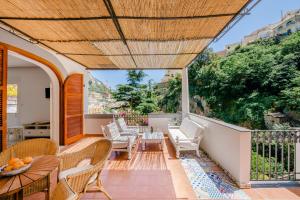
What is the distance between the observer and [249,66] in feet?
51.0

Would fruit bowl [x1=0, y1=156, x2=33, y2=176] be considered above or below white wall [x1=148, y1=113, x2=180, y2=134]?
above

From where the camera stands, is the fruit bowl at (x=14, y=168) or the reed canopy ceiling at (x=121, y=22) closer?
the fruit bowl at (x=14, y=168)

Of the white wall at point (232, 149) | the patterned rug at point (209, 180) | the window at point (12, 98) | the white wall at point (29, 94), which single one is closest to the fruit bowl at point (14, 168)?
the patterned rug at point (209, 180)

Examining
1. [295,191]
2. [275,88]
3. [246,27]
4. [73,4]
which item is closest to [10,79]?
[73,4]

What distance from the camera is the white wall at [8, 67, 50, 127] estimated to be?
7.65 m

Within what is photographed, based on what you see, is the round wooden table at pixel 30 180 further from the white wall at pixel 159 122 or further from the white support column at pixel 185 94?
the white support column at pixel 185 94

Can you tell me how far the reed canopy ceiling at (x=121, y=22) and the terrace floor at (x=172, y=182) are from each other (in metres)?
2.72

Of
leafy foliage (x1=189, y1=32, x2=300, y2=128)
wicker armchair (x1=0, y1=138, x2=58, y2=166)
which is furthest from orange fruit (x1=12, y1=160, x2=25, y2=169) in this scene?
leafy foliage (x1=189, y1=32, x2=300, y2=128)

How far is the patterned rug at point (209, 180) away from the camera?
3.15 meters

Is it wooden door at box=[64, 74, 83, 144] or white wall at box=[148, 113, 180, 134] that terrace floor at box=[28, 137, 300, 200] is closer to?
wooden door at box=[64, 74, 83, 144]

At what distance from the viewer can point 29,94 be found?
769 cm

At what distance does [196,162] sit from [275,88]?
41.3 ft

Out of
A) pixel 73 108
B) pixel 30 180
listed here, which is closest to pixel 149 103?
pixel 73 108

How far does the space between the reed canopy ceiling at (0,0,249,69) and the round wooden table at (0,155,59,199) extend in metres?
2.03
